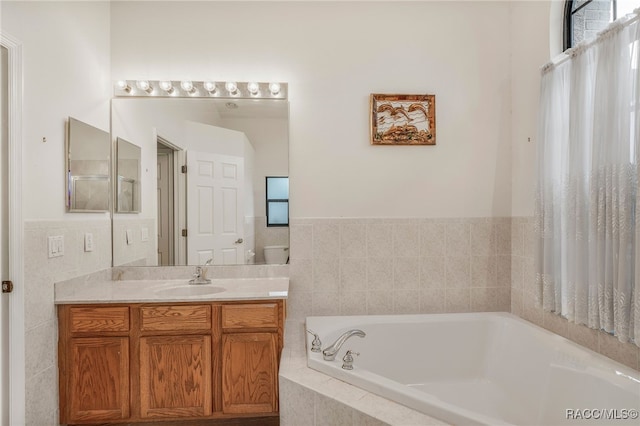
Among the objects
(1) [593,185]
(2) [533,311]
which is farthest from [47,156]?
(2) [533,311]

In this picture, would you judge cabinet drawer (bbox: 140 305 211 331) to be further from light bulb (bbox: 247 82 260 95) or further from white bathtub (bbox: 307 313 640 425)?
light bulb (bbox: 247 82 260 95)

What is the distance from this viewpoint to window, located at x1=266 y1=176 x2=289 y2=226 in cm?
242

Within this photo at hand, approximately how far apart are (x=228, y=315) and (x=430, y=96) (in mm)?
1967

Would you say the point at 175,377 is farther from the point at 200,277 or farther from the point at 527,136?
the point at 527,136

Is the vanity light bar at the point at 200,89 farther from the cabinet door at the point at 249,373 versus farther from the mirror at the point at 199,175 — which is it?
the cabinet door at the point at 249,373

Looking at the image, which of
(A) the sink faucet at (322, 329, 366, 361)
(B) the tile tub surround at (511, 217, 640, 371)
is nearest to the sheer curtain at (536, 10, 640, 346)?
(B) the tile tub surround at (511, 217, 640, 371)

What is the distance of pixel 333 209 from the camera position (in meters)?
2.44

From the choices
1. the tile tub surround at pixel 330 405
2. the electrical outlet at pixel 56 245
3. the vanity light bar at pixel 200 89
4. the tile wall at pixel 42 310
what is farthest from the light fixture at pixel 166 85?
the tile tub surround at pixel 330 405

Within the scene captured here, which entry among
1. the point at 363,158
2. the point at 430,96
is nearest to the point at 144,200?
the point at 363,158

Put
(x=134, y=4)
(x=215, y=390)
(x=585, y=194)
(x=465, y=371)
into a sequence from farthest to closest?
(x=134, y=4) → (x=465, y=371) → (x=215, y=390) → (x=585, y=194)

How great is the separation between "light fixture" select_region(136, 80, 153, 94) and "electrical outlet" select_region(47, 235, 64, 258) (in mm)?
1097

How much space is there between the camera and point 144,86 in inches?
92.7

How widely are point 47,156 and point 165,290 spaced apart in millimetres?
984

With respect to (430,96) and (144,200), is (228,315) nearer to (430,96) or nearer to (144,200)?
(144,200)
